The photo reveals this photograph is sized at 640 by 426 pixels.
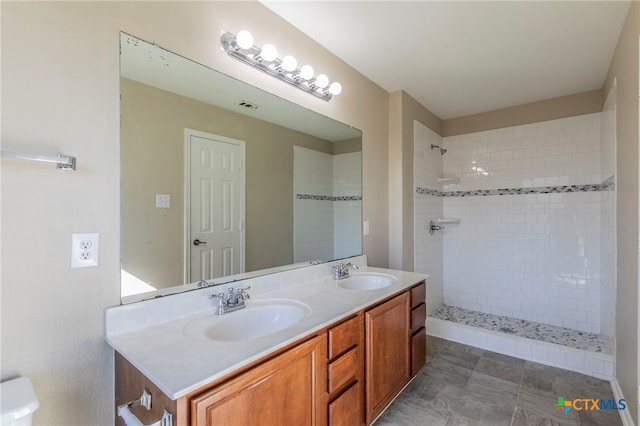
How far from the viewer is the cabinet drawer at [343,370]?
1.30 metres

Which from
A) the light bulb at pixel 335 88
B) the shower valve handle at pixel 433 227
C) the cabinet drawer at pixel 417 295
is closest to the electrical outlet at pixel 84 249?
the light bulb at pixel 335 88

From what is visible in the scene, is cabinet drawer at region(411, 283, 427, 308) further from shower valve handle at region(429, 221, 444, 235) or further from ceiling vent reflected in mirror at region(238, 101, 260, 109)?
ceiling vent reflected in mirror at region(238, 101, 260, 109)

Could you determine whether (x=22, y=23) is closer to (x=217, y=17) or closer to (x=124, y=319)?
(x=217, y=17)

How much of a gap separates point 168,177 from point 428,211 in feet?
8.77

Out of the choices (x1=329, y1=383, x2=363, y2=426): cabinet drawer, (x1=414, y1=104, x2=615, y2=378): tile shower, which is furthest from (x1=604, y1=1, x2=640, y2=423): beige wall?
(x1=329, y1=383, x2=363, y2=426): cabinet drawer

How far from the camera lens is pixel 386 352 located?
171 cm

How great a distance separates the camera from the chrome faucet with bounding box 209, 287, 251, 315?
53.4 inches

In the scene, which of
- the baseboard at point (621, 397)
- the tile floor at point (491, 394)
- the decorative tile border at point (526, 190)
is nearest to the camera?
the baseboard at point (621, 397)

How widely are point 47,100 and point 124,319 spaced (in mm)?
792

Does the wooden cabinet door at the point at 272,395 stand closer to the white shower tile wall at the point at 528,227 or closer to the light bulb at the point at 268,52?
the light bulb at the point at 268,52

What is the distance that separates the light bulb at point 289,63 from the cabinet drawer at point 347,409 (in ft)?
5.61

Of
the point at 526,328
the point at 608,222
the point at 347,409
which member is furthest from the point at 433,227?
the point at 347,409

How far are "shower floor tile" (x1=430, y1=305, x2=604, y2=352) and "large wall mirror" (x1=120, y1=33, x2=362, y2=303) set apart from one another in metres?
1.77

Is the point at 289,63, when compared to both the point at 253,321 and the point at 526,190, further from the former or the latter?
the point at 526,190
